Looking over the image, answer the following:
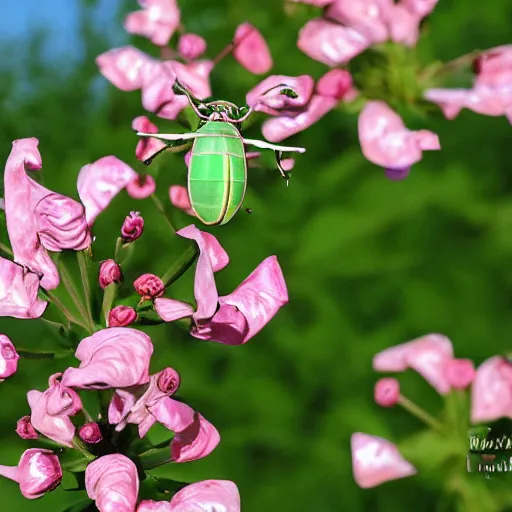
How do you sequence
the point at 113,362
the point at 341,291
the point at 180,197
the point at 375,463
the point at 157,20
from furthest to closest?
the point at 341,291 → the point at 157,20 → the point at 375,463 → the point at 180,197 → the point at 113,362

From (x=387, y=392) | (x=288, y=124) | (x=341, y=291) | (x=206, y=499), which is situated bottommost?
(x=341, y=291)

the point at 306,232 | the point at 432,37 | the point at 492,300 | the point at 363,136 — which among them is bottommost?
the point at 492,300

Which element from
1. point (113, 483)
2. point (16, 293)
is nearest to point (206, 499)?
point (113, 483)

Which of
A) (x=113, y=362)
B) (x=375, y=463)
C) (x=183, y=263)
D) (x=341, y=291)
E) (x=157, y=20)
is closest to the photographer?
(x=113, y=362)

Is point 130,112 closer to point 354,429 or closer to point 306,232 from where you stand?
point 306,232

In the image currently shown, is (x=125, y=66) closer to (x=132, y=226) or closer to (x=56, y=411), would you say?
(x=132, y=226)

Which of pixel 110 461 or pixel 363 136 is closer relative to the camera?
pixel 110 461

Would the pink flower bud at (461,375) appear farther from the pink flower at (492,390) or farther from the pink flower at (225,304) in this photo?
the pink flower at (225,304)

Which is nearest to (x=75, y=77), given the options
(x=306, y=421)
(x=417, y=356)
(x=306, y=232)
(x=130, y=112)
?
(x=130, y=112)
